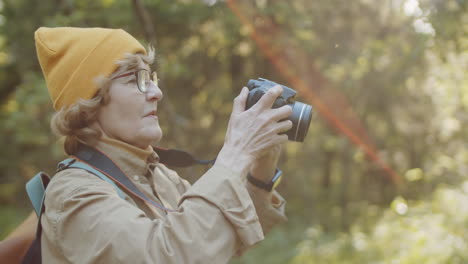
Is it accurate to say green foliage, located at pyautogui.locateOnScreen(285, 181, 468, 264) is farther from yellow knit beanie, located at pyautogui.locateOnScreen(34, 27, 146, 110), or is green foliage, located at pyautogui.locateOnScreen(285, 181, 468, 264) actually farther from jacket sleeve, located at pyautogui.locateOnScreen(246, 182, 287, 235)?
yellow knit beanie, located at pyautogui.locateOnScreen(34, 27, 146, 110)

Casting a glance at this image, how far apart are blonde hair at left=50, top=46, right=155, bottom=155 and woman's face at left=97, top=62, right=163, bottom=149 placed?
3 centimetres

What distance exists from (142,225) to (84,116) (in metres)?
0.53

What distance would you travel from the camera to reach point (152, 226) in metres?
1.34

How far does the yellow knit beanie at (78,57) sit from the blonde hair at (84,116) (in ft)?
0.07

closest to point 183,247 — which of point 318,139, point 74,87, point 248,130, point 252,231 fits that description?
point 252,231

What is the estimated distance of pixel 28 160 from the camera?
8.66 m

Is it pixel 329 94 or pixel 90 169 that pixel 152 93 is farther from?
pixel 329 94

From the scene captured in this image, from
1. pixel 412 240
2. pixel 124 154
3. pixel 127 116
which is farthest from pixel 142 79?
pixel 412 240

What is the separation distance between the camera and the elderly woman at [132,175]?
130 centimetres

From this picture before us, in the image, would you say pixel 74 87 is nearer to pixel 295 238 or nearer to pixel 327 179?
pixel 295 238

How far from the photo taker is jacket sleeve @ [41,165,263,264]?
4.21 feet

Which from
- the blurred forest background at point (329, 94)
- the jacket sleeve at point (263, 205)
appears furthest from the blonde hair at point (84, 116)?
the blurred forest background at point (329, 94)

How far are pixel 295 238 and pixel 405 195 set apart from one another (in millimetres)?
1917

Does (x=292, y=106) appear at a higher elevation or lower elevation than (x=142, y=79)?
higher
